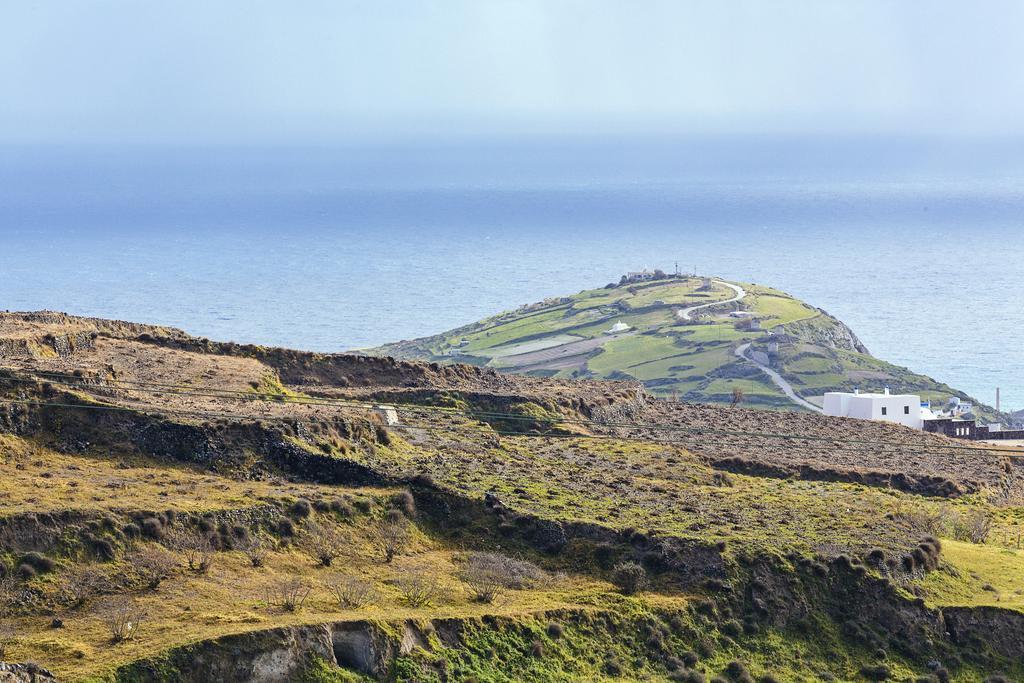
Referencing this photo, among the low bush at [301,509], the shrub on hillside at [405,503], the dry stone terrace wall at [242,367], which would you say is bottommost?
the low bush at [301,509]

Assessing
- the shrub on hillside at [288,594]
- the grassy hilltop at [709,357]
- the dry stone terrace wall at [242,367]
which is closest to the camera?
the shrub on hillside at [288,594]

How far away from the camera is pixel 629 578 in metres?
49.5

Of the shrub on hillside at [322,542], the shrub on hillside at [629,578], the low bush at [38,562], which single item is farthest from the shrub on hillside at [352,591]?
the shrub on hillside at [629,578]

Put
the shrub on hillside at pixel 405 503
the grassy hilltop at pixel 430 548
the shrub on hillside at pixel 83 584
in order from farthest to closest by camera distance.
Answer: the shrub on hillside at pixel 405 503 < the shrub on hillside at pixel 83 584 < the grassy hilltop at pixel 430 548

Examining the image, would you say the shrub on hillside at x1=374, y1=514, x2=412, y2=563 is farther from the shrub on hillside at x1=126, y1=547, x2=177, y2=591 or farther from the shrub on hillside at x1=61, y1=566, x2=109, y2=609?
the shrub on hillside at x1=61, y1=566, x2=109, y2=609

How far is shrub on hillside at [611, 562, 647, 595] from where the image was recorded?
4922 cm

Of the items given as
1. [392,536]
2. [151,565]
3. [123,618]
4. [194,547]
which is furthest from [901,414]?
[123,618]

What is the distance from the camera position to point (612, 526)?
5212 cm

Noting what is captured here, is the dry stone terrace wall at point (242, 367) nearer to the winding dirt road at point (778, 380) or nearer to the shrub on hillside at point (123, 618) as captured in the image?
the shrub on hillside at point (123, 618)

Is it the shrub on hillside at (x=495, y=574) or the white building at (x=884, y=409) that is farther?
the white building at (x=884, y=409)

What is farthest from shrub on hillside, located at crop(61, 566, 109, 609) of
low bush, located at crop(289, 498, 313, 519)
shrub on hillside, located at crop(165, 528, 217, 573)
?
low bush, located at crop(289, 498, 313, 519)

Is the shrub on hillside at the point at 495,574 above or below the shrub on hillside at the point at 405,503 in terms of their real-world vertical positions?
below

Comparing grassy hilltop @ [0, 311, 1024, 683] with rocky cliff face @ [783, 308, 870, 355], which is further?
rocky cliff face @ [783, 308, 870, 355]

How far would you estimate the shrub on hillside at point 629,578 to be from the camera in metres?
49.2
